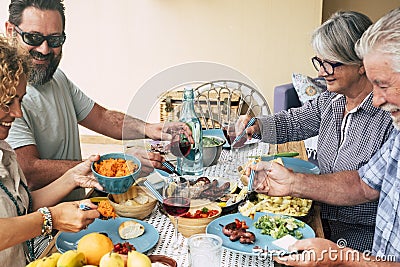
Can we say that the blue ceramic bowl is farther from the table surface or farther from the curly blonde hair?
the curly blonde hair

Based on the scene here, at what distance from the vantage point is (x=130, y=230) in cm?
159

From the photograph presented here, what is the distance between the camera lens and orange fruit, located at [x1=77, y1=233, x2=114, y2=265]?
4.16 feet

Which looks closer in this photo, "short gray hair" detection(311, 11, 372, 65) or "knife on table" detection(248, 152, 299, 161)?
"short gray hair" detection(311, 11, 372, 65)

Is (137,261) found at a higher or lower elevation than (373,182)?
higher

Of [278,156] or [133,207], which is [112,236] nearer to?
[133,207]

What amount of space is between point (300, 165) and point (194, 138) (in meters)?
0.63

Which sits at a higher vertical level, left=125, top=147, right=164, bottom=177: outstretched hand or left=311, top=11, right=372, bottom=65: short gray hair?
left=311, top=11, right=372, bottom=65: short gray hair

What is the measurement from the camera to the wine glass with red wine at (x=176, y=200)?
1.51 metres

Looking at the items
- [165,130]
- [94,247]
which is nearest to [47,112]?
[165,130]

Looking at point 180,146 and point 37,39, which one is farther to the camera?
point 37,39

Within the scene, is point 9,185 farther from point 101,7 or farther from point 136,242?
point 101,7

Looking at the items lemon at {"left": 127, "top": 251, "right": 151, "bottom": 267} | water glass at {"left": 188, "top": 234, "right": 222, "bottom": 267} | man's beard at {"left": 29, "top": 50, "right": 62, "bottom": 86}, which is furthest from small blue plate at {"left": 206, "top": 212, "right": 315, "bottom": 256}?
man's beard at {"left": 29, "top": 50, "right": 62, "bottom": 86}

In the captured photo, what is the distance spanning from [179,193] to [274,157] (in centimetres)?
70

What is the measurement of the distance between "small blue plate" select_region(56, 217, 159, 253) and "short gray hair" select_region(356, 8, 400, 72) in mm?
889
